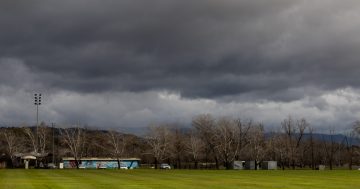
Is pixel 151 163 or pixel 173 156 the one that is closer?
pixel 173 156

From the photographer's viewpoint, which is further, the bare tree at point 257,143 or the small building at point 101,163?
the bare tree at point 257,143

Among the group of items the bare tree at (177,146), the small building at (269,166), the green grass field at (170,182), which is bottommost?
the small building at (269,166)

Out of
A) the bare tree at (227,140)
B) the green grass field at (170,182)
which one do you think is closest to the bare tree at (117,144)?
the bare tree at (227,140)

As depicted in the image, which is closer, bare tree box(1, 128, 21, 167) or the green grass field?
the green grass field

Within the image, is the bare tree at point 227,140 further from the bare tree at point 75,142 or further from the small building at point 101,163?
the bare tree at point 75,142

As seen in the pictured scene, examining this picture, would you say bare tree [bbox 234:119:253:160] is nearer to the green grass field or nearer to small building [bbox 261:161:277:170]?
small building [bbox 261:161:277:170]

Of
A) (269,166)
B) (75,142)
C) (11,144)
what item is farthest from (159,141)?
(11,144)

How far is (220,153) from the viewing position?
151 m

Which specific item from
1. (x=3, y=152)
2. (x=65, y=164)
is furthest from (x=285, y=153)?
(x=3, y=152)

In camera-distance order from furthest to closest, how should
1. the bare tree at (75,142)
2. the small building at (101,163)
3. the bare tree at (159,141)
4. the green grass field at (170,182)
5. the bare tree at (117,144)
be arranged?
the bare tree at (159,141) < the bare tree at (117,144) < the small building at (101,163) < the bare tree at (75,142) < the green grass field at (170,182)

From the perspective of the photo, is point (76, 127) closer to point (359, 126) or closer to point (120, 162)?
point (120, 162)

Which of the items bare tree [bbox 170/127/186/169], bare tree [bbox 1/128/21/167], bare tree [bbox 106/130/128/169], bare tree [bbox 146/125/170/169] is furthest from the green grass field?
bare tree [bbox 1/128/21/167]

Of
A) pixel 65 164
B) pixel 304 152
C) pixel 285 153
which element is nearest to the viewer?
pixel 65 164

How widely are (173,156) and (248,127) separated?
83.2 feet
